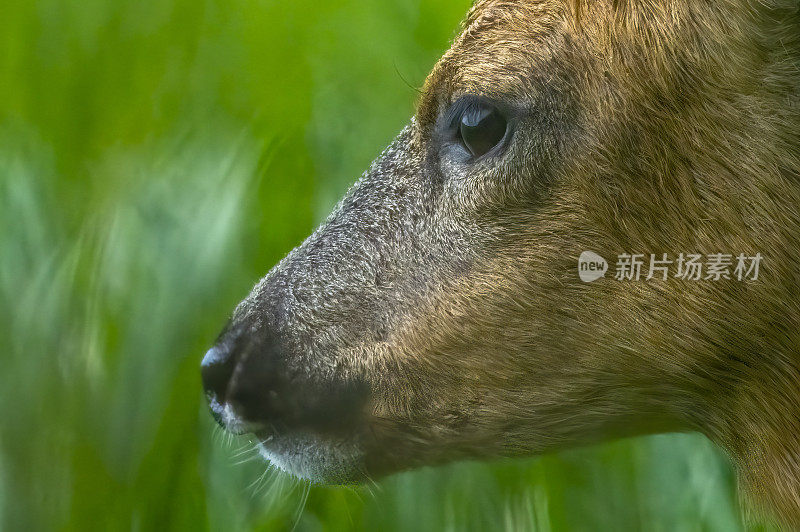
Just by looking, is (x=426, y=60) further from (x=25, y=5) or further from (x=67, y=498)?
(x=67, y=498)

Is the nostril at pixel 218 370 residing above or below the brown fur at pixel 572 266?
below

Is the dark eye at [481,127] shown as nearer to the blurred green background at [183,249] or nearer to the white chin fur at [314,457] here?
the white chin fur at [314,457]

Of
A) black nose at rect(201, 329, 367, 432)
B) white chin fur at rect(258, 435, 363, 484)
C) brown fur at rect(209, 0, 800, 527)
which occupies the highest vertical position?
brown fur at rect(209, 0, 800, 527)

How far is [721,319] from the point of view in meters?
1.43

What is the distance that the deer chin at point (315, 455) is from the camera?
64.7 inches

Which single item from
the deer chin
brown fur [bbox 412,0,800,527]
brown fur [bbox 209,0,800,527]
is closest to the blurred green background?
the deer chin

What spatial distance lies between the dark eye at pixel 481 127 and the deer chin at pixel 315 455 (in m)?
0.57

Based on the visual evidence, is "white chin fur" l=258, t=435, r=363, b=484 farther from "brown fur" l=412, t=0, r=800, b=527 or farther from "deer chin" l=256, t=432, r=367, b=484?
"brown fur" l=412, t=0, r=800, b=527

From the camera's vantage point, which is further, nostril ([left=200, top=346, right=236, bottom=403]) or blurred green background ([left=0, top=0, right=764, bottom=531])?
blurred green background ([left=0, top=0, right=764, bottom=531])

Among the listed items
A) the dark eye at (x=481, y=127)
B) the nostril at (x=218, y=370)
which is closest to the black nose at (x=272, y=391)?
the nostril at (x=218, y=370)

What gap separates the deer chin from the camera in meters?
1.64

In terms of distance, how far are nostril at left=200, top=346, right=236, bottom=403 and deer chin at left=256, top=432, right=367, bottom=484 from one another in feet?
0.38

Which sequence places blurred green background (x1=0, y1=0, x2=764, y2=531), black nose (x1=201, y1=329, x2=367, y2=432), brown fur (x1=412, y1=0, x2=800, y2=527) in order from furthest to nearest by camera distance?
blurred green background (x1=0, y1=0, x2=764, y2=531), black nose (x1=201, y1=329, x2=367, y2=432), brown fur (x1=412, y1=0, x2=800, y2=527)

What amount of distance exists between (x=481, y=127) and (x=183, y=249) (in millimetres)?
1154
